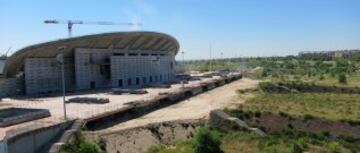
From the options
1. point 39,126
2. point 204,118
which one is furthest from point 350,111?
point 39,126

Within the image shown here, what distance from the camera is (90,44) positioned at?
83500mm

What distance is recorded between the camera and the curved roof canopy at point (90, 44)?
7395cm

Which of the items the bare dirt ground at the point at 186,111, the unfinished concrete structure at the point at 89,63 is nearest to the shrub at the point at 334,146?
the bare dirt ground at the point at 186,111

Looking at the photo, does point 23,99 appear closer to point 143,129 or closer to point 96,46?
point 96,46

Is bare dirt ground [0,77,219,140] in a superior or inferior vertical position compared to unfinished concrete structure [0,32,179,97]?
inferior

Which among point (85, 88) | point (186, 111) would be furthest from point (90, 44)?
point (186, 111)

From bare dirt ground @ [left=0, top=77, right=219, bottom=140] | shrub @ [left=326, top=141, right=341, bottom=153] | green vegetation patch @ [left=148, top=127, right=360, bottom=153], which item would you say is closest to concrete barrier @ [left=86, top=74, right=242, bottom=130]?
bare dirt ground @ [left=0, top=77, right=219, bottom=140]

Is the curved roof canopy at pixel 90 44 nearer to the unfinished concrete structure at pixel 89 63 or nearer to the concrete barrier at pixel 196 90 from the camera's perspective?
the unfinished concrete structure at pixel 89 63

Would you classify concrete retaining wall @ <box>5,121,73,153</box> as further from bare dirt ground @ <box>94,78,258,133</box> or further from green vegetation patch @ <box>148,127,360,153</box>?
green vegetation patch @ <box>148,127,360,153</box>

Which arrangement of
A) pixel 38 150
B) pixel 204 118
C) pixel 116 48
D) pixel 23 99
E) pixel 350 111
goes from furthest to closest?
pixel 116 48, pixel 23 99, pixel 350 111, pixel 204 118, pixel 38 150

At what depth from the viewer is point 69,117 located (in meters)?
45.9

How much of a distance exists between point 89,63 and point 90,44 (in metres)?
3.41

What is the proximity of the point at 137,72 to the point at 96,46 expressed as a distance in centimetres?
1549

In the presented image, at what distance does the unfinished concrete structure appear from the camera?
75.5 m
